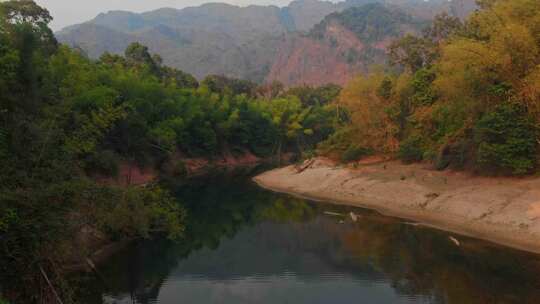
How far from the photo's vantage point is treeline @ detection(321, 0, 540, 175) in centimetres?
2745

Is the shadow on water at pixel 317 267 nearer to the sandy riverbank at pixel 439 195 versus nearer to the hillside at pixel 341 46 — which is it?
the sandy riverbank at pixel 439 195

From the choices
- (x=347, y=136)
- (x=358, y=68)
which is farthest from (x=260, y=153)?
(x=358, y=68)

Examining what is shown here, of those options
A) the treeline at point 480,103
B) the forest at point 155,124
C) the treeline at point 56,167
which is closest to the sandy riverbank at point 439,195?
the treeline at point 480,103

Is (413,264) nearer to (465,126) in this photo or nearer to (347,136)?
(465,126)

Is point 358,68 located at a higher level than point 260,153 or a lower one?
higher

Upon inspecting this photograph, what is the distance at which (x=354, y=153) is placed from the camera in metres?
44.5

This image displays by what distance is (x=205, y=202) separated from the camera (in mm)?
37219

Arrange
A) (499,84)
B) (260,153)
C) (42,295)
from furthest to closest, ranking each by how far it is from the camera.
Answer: (260,153) < (499,84) < (42,295)

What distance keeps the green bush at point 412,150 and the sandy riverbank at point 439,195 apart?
2.91 feet

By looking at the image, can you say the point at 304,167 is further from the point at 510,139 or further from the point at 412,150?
the point at 510,139

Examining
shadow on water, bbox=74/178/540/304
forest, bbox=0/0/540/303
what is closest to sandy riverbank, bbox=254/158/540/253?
shadow on water, bbox=74/178/540/304

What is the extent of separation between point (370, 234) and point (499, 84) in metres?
12.3

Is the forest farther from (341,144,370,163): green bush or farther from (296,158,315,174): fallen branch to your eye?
(296,158,315,174): fallen branch

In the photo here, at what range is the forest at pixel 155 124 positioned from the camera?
12.3 m
